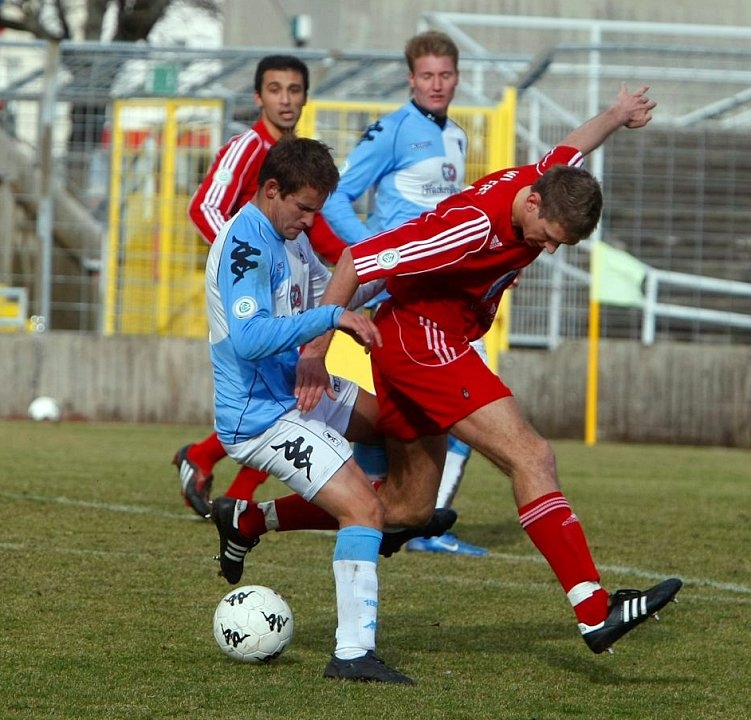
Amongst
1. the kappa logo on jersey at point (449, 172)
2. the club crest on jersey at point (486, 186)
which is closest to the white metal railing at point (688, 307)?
the kappa logo on jersey at point (449, 172)

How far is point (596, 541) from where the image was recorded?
7.94 m

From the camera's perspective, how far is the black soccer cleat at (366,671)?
15.5ft

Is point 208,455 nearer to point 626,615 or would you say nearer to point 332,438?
point 332,438

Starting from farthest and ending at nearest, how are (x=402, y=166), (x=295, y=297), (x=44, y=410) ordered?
(x=44, y=410)
(x=402, y=166)
(x=295, y=297)

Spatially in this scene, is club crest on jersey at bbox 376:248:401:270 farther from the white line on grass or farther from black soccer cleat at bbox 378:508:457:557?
the white line on grass

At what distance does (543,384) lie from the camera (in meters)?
14.9

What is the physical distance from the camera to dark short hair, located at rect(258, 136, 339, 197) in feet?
16.7

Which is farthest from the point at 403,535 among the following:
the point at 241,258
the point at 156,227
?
the point at 156,227

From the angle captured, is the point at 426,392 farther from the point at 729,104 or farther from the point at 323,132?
the point at 729,104

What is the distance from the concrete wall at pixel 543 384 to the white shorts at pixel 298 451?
970 cm

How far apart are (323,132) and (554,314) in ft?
9.70

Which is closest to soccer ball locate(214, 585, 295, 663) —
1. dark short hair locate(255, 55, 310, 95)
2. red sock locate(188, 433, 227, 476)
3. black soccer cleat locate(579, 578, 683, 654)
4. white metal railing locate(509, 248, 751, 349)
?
black soccer cleat locate(579, 578, 683, 654)

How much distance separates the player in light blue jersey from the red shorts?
0.91ft

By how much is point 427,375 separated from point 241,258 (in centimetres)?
80
